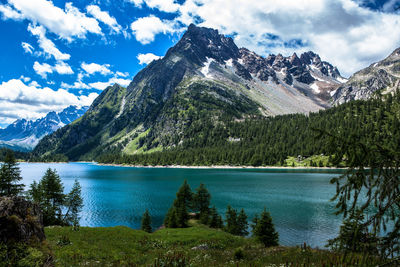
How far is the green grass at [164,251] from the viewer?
17438 mm

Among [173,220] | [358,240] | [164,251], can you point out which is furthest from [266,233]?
[358,240]

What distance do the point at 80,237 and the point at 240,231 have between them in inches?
1107

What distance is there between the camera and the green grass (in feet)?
57.2

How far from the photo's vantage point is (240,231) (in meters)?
44.3

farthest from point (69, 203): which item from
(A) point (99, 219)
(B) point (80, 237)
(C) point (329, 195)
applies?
(C) point (329, 195)

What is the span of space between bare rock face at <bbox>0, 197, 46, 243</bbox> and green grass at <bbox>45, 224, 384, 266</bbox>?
2705 mm

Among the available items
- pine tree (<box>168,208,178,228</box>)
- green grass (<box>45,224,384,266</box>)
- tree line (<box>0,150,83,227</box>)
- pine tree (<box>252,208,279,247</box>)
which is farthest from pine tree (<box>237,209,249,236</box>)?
tree line (<box>0,150,83,227</box>)

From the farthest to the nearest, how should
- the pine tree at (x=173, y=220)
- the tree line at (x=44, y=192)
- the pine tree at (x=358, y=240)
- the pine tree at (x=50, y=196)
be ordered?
the pine tree at (x=50, y=196) → the pine tree at (x=173, y=220) → the tree line at (x=44, y=192) → the pine tree at (x=358, y=240)

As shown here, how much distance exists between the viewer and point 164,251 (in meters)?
26.5

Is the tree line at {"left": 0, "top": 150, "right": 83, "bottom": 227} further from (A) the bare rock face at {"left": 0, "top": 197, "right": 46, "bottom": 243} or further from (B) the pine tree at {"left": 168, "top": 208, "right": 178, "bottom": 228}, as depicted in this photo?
(A) the bare rock face at {"left": 0, "top": 197, "right": 46, "bottom": 243}

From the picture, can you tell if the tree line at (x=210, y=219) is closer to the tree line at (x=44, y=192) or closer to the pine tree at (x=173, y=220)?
the pine tree at (x=173, y=220)

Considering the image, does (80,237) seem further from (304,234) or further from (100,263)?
(304,234)

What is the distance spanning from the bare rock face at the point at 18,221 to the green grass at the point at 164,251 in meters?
2.70

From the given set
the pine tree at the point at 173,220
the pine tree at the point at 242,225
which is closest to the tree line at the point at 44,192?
the pine tree at the point at 173,220
